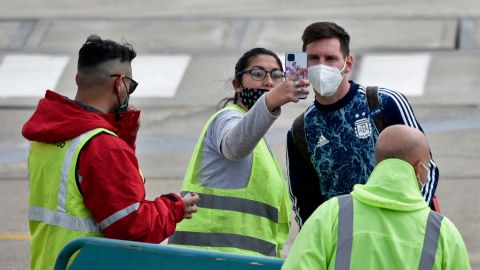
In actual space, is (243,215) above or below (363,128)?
below

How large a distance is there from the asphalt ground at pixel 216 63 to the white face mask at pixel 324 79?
11.0ft

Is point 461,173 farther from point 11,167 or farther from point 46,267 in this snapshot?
point 46,267

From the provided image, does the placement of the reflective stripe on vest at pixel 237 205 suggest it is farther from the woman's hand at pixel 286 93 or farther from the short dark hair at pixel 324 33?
the short dark hair at pixel 324 33

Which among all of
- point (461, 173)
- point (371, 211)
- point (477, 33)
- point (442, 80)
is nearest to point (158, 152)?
point (461, 173)

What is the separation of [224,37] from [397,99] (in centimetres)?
1005

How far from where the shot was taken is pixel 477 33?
51.6 ft

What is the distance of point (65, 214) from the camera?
5.46 m

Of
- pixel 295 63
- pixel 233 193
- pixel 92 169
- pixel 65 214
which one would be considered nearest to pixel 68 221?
pixel 65 214

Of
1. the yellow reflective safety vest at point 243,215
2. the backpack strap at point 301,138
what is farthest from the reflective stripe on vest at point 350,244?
the backpack strap at point 301,138

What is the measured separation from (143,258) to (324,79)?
4.25 feet

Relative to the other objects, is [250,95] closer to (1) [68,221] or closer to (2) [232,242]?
(2) [232,242]

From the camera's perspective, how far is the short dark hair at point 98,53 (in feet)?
18.5

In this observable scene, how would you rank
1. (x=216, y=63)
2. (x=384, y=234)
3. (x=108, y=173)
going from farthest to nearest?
(x=216, y=63) < (x=108, y=173) < (x=384, y=234)

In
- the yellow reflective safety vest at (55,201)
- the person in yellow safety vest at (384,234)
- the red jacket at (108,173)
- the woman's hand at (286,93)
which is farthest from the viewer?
the woman's hand at (286,93)
